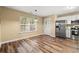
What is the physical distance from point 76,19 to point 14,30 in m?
1.27

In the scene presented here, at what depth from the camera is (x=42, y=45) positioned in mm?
1793

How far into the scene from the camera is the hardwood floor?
1.72 meters

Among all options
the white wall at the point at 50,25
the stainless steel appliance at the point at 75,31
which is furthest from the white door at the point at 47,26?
the stainless steel appliance at the point at 75,31

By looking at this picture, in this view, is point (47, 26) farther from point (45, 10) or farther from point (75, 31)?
point (75, 31)

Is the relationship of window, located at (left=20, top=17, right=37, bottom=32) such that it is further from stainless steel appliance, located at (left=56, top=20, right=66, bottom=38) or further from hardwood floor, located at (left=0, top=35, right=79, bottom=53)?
stainless steel appliance, located at (left=56, top=20, right=66, bottom=38)

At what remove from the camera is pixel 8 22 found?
174 centimetres

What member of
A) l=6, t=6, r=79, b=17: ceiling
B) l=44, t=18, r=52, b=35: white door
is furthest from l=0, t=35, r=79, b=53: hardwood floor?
l=6, t=6, r=79, b=17: ceiling

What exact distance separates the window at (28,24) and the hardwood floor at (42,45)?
212mm

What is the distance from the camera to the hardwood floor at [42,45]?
67.7 inches

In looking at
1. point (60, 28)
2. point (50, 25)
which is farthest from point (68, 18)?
point (50, 25)

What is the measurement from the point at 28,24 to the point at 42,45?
0.55m

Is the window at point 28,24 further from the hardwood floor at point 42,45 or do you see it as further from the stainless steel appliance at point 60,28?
the stainless steel appliance at point 60,28
